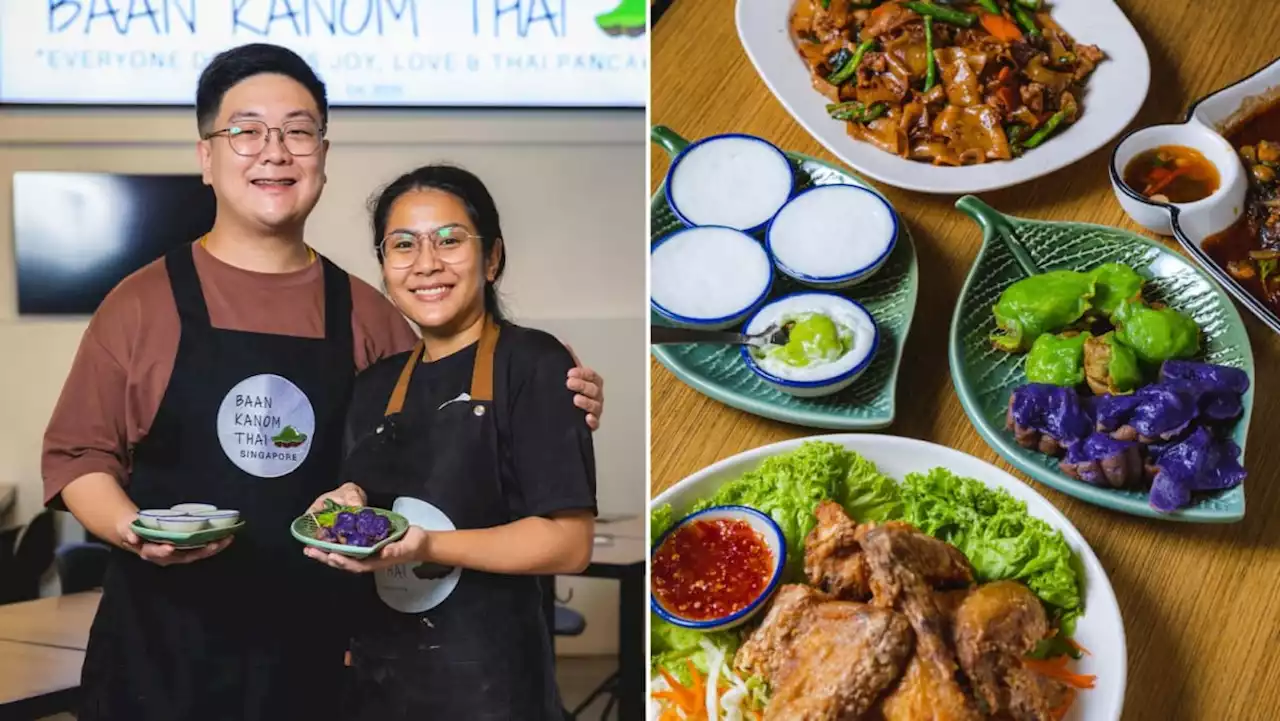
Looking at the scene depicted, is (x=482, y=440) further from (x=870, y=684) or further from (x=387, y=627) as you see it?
(x=870, y=684)

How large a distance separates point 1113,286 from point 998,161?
0.31m

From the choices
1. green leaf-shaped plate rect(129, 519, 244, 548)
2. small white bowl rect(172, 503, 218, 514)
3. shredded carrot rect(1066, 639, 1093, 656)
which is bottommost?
shredded carrot rect(1066, 639, 1093, 656)

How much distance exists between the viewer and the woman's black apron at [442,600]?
1.42 m

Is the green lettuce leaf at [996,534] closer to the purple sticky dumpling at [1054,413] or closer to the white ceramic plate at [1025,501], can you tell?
the white ceramic plate at [1025,501]

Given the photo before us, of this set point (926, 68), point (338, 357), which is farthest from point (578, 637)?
point (926, 68)

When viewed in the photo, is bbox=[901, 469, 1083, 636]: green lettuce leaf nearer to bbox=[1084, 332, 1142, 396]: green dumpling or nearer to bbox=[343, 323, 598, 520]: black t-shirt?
bbox=[1084, 332, 1142, 396]: green dumpling

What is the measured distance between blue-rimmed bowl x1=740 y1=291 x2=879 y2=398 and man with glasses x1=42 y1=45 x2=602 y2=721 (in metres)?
0.59

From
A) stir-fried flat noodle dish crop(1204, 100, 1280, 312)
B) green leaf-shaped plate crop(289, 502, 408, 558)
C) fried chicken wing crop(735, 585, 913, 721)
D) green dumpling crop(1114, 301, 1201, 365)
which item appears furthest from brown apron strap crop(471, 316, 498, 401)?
stir-fried flat noodle dish crop(1204, 100, 1280, 312)

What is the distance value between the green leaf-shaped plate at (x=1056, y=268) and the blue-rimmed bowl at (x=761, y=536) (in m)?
0.39

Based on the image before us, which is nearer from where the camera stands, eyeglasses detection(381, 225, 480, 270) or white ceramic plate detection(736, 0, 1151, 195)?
eyeglasses detection(381, 225, 480, 270)

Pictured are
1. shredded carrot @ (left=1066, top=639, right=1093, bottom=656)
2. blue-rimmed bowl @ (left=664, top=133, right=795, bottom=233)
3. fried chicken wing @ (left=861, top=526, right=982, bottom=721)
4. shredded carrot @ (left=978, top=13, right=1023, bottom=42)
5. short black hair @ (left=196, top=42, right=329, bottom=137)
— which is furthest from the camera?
shredded carrot @ (left=978, top=13, right=1023, bottom=42)

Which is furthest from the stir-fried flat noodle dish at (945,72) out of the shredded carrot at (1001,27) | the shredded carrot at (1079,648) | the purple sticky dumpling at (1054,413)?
the shredded carrot at (1079,648)

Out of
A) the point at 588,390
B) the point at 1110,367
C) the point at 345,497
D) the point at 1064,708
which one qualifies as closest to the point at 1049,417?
the point at 1110,367

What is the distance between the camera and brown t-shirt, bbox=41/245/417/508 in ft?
4.67
